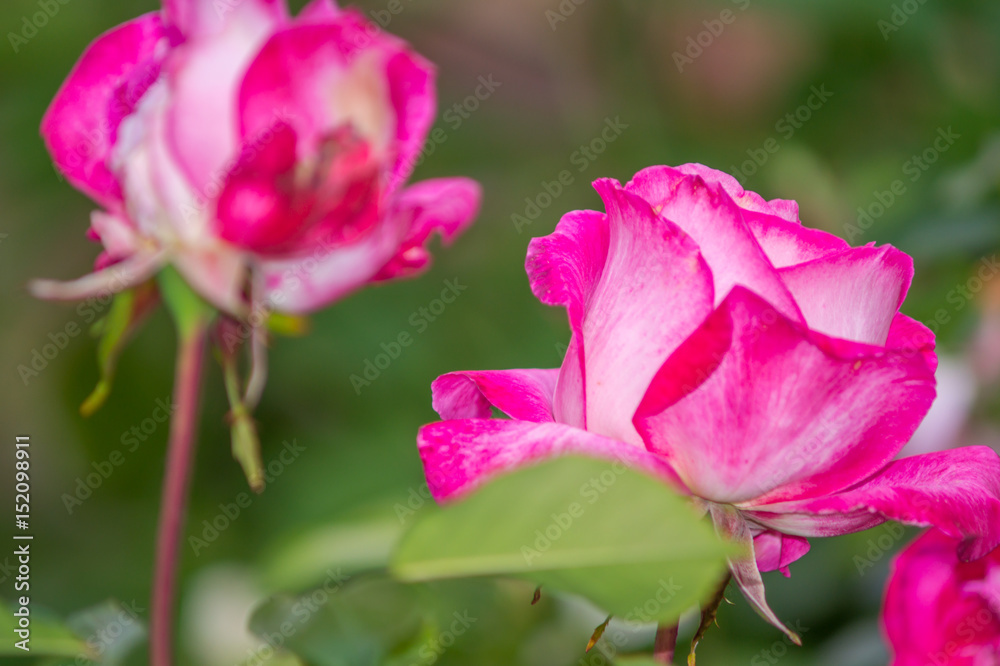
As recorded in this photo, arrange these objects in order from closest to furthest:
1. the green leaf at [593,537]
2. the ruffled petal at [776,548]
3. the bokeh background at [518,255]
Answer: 1. the green leaf at [593,537]
2. the ruffled petal at [776,548]
3. the bokeh background at [518,255]

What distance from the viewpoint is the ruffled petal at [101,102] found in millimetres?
263

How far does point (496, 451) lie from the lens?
0.85 feet

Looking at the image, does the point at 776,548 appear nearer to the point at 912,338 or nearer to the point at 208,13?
the point at 912,338

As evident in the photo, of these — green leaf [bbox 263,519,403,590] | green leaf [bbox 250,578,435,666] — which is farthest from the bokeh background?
green leaf [bbox 250,578,435,666]

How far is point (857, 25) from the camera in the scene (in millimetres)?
1193

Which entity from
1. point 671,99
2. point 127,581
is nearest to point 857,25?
point 671,99

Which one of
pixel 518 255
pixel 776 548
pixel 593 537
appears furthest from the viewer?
pixel 518 255

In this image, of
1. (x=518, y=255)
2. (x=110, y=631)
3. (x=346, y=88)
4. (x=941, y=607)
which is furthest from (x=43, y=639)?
(x=518, y=255)

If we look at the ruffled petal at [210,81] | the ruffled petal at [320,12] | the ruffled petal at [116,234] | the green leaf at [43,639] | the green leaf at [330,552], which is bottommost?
the green leaf at [330,552]

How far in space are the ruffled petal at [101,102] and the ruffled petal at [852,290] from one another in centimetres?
17

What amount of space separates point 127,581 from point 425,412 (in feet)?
1.15

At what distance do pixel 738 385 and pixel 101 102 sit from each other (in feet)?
0.57

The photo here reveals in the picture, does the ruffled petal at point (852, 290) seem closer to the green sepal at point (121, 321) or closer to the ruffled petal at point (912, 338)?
the ruffled petal at point (912, 338)

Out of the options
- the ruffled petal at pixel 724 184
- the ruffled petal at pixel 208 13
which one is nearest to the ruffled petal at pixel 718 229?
the ruffled petal at pixel 724 184
